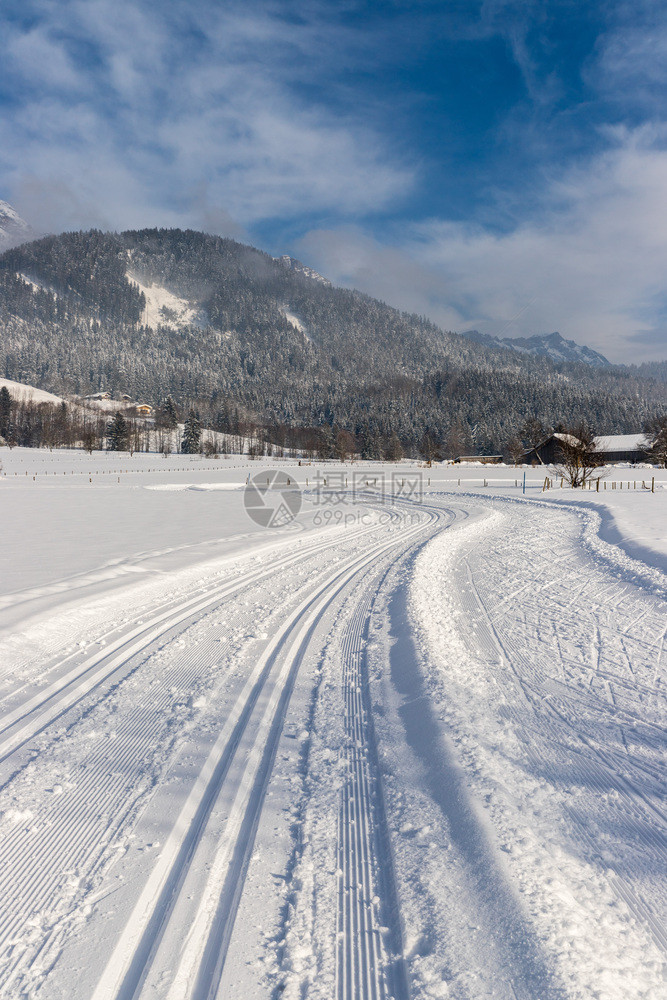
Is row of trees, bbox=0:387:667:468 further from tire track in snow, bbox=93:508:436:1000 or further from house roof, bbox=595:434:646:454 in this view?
tire track in snow, bbox=93:508:436:1000

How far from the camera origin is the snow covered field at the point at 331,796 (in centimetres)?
184

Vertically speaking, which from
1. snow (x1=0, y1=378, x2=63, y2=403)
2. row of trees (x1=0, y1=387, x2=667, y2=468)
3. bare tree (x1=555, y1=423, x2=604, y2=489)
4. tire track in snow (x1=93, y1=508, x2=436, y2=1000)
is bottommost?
tire track in snow (x1=93, y1=508, x2=436, y2=1000)

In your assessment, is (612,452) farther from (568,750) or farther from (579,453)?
(568,750)

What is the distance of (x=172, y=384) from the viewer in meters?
198

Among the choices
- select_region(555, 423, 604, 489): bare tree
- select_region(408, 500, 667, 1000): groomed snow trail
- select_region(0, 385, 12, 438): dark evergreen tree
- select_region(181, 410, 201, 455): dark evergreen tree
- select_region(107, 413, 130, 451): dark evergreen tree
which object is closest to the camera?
select_region(408, 500, 667, 1000): groomed snow trail

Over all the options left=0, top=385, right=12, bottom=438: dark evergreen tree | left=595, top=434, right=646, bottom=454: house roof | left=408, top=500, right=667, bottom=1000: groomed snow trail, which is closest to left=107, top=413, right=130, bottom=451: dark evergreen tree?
left=0, top=385, right=12, bottom=438: dark evergreen tree

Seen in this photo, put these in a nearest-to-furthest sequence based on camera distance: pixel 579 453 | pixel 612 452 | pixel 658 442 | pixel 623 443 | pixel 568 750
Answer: pixel 568 750, pixel 579 453, pixel 658 442, pixel 612 452, pixel 623 443

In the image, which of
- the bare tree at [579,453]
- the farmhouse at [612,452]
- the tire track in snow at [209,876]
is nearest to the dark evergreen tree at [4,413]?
the farmhouse at [612,452]

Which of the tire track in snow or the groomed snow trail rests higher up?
the groomed snow trail

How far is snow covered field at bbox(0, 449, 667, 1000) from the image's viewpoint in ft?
6.05

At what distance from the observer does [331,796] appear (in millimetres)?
2822

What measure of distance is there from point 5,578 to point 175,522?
882cm

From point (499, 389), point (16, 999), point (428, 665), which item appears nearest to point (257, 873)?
point (16, 999)

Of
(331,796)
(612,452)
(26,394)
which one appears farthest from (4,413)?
(331,796)
